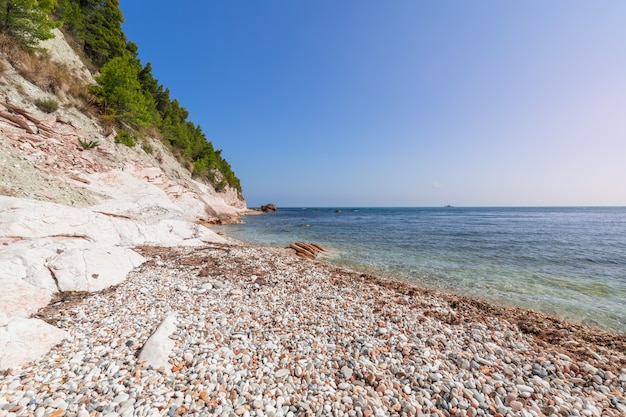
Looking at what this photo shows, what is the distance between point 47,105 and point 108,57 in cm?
2382

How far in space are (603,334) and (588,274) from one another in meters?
Result: 9.05

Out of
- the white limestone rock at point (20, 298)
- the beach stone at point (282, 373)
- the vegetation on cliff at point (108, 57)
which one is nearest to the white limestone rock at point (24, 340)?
the white limestone rock at point (20, 298)

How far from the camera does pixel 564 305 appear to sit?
873 cm

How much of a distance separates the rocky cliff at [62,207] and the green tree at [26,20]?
8.98 ft

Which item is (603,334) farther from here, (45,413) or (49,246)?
(49,246)

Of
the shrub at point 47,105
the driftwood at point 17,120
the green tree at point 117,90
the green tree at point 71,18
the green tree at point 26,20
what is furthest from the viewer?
the green tree at point 71,18

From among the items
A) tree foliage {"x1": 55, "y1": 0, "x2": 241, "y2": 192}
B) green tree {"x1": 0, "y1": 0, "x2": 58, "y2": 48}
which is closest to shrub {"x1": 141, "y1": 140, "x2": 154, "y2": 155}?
tree foliage {"x1": 55, "y1": 0, "x2": 241, "y2": 192}

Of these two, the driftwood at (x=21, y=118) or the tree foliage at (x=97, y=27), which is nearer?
the driftwood at (x=21, y=118)

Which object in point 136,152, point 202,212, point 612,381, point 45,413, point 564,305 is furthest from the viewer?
point 202,212

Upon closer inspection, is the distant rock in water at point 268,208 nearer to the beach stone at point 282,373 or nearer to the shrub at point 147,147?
the shrub at point 147,147

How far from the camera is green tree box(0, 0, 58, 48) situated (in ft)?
53.0

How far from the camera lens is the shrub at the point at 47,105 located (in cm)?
1589

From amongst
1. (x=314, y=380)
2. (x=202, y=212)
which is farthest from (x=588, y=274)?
(x=202, y=212)

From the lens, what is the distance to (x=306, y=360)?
420 centimetres
